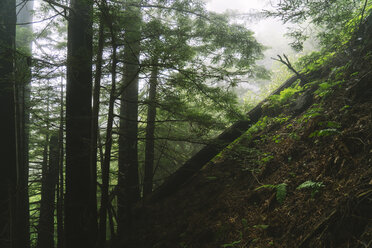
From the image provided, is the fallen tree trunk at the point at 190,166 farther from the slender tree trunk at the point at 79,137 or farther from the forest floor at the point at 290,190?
the slender tree trunk at the point at 79,137

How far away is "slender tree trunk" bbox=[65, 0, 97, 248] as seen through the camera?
368 cm

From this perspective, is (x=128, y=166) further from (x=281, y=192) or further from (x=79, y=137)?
(x=281, y=192)

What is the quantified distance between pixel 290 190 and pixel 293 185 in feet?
0.30

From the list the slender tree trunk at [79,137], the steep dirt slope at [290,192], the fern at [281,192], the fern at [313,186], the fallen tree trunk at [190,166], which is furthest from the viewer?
the fallen tree trunk at [190,166]

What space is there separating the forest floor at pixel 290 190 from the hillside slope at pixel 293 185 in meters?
0.01

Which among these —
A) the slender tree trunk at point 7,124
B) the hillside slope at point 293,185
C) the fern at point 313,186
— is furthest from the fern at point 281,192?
the slender tree trunk at point 7,124

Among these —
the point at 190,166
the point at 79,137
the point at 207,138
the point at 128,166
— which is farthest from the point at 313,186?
the point at 128,166

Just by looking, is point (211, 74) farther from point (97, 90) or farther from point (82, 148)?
point (82, 148)

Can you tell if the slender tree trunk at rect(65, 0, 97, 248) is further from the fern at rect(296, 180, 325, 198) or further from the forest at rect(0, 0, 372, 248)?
the fern at rect(296, 180, 325, 198)

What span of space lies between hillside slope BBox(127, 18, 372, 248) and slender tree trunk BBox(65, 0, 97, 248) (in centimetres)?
108

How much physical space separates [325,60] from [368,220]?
483 centimetres

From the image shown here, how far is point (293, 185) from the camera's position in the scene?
9.73 ft

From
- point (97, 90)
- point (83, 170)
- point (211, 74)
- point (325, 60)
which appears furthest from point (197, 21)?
point (83, 170)

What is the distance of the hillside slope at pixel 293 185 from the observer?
2105 millimetres
